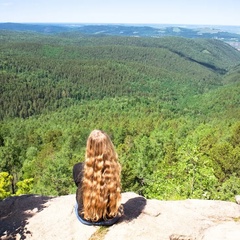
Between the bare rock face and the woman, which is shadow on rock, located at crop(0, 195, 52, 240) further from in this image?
the woman

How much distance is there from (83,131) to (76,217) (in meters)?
75.0

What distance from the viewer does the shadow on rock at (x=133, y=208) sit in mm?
11893

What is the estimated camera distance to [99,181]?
33.1 ft

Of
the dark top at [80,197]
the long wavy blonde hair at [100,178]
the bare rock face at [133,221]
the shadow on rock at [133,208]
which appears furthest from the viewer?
the shadow on rock at [133,208]

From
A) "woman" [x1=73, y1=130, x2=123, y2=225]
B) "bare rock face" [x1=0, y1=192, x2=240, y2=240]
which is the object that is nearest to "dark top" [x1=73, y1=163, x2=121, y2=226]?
"woman" [x1=73, y1=130, x2=123, y2=225]

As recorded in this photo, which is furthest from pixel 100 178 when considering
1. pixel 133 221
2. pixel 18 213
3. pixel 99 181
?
pixel 18 213

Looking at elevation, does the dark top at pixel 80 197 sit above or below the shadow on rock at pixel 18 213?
above

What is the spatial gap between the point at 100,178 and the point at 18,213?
5.81 m

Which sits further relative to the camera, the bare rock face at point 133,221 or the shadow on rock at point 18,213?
the shadow on rock at point 18,213

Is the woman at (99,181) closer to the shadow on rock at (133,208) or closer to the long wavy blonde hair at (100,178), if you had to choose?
the long wavy blonde hair at (100,178)

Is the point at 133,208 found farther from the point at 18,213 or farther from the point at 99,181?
the point at 18,213

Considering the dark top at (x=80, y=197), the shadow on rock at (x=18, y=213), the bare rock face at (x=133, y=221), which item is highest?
the dark top at (x=80, y=197)

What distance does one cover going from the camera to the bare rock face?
1123 cm

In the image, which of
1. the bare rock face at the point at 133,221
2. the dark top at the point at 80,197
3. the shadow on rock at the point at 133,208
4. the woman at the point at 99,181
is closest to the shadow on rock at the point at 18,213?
the bare rock face at the point at 133,221
